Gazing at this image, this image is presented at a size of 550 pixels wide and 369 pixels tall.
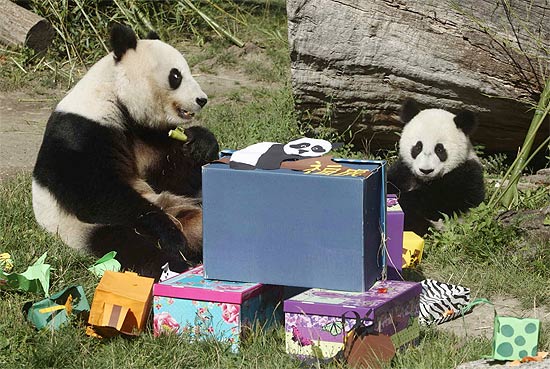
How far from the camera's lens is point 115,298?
3424 millimetres

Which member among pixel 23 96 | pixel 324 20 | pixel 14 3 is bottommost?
pixel 23 96

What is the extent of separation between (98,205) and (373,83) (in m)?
2.30

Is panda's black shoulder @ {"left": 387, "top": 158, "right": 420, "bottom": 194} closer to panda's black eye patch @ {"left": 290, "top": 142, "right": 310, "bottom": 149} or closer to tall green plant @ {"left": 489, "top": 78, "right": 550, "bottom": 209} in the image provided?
tall green plant @ {"left": 489, "top": 78, "right": 550, "bottom": 209}

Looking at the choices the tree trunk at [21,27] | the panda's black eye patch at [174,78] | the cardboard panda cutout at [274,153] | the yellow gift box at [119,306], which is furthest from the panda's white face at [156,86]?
the tree trunk at [21,27]

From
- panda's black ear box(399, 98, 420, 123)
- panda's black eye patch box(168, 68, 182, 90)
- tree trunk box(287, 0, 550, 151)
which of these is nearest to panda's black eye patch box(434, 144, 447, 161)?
panda's black ear box(399, 98, 420, 123)

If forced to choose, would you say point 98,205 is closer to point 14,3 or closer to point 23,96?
point 23,96

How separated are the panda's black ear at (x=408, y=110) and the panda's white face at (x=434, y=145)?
3.3 inches

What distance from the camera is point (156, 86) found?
4480 mm

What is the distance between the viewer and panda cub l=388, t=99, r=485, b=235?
502 centimetres

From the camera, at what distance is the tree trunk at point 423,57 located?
5.28m

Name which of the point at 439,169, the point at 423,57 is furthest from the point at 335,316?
the point at 423,57

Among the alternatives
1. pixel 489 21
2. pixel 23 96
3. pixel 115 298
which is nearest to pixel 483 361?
pixel 115 298

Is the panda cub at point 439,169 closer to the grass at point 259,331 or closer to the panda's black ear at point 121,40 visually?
the grass at point 259,331

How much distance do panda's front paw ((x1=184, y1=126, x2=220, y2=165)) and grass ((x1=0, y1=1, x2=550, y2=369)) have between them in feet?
2.92
